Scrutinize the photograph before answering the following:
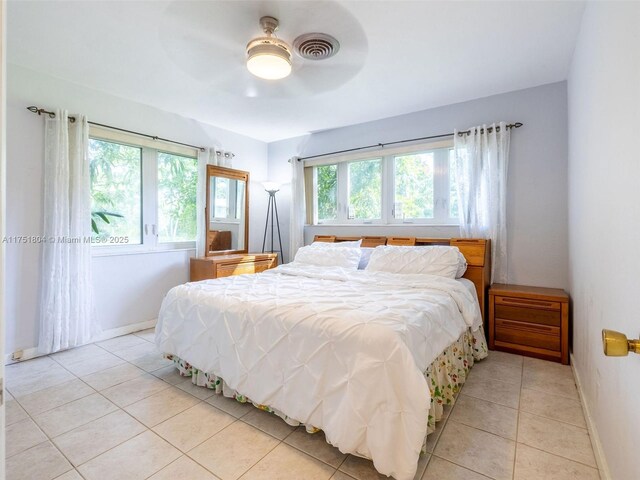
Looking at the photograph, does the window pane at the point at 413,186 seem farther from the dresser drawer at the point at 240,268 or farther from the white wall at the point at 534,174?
the dresser drawer at the point at 240,268

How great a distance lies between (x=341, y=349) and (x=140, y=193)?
124 inches

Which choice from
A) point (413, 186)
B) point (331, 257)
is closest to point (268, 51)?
point (331, 257)

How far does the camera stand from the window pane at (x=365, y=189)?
3.91 meters

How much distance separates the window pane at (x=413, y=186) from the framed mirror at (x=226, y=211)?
2135 mm

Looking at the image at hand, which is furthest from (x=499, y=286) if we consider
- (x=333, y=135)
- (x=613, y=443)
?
(x=333, y=135)

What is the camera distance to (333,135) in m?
4.21

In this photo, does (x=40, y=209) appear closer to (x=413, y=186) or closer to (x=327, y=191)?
(x=327, y=191)

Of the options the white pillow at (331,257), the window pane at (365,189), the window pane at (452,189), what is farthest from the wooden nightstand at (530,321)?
the window pane at (365,189)

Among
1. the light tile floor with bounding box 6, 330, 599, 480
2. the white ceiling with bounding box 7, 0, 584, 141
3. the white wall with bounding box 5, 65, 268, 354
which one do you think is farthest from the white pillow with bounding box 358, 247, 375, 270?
the white wall with bounding box 5, 65, 268, 354

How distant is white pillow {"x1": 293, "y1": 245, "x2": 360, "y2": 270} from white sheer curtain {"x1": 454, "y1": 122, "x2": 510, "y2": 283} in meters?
1.14

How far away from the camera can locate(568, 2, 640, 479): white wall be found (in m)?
1.02

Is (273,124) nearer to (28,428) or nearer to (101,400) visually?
(101,400)

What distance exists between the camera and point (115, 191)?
10.9 feet

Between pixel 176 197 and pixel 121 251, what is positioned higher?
pixel 176 197
